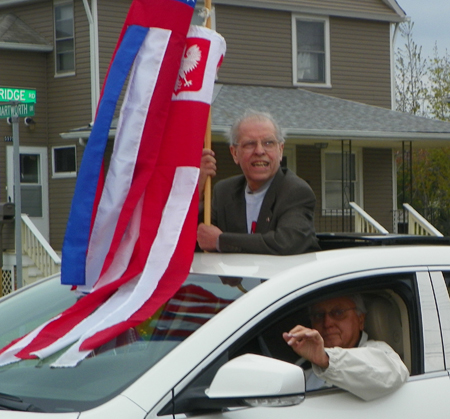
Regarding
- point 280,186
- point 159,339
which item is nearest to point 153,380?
point 159,339

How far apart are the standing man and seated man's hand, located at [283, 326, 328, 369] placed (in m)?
0.95

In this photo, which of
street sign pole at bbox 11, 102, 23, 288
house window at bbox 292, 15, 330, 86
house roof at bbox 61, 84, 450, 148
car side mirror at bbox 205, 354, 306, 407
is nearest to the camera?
car side mirror at bbox 205, 354, 306, 407

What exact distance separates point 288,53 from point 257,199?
17625 mm

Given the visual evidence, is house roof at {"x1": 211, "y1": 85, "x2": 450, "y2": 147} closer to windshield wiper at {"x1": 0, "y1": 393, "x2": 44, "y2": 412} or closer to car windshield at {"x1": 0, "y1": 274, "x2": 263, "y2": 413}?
car windshield at {"x1": 0, "y1": 274, "x2": 263, "y2": 413}

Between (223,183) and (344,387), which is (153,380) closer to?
(344,387)

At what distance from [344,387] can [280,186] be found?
1479mm

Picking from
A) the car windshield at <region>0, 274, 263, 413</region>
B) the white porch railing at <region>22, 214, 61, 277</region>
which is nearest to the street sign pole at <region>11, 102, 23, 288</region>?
the car windshield at <region>0, 274, 263, 413</region>

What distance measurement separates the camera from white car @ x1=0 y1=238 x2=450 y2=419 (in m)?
2.73

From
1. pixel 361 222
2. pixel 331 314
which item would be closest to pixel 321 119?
pixel 361 222

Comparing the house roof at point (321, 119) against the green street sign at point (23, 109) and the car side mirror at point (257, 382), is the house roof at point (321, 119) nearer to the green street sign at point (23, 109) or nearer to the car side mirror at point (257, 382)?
the green street sign at point (23, 109)

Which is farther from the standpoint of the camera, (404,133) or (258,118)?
(404,133)

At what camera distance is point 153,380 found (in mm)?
2768

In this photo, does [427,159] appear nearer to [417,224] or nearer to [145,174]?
[417,224]

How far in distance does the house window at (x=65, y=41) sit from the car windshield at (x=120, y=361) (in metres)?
16.8
